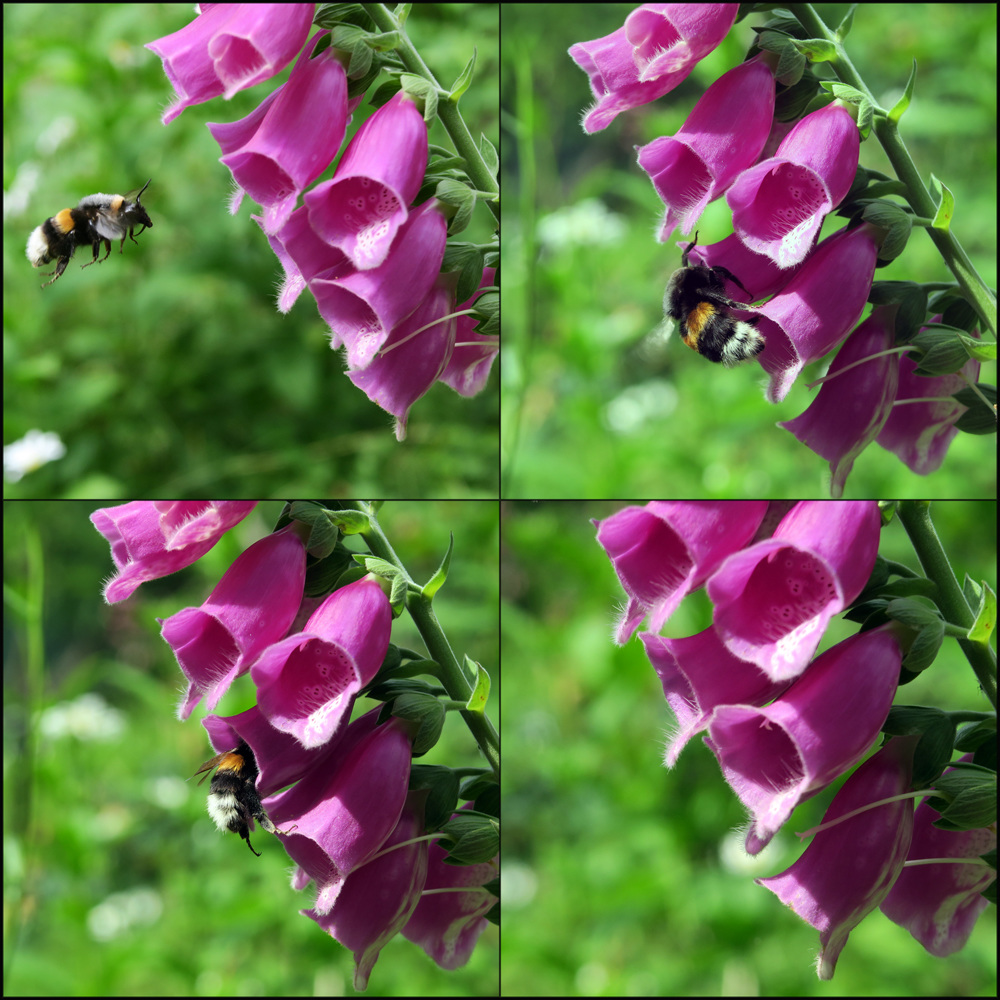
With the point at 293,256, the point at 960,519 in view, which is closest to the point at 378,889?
the point at 293,256

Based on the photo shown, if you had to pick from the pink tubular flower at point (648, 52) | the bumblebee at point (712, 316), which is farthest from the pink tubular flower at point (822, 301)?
the pink tubular flower at point (648, 52)

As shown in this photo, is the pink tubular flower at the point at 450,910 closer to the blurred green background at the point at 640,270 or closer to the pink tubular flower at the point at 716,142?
the blurred green background at the point at 640,270

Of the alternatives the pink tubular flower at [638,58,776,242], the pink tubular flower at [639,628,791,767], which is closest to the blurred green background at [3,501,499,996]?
the pink tubular flower at [639,628,791,767]

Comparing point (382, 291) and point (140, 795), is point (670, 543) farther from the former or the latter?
point (140, 795)

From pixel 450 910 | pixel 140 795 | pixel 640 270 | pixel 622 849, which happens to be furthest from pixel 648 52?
pixel 140 795

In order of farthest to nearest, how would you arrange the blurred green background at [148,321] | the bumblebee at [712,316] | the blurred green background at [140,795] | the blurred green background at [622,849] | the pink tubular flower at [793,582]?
the blurred green background at [148,321] < the blurred green background at [622,849] < the blurred green background at [140,795] < the bumblebee at [712,316] < the pink tubular flower at [793,582]

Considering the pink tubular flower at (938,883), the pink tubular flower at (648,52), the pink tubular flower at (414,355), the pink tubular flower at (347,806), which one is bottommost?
the pink tubular flower at (938,883)

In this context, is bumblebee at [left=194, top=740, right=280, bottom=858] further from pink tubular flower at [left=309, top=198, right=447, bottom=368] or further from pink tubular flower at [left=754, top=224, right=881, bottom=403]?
pink tubular flower at [left=754, top=224, right=881, bottom=403]

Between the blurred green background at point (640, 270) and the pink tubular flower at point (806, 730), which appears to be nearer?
the pink tubular flower at point (806, 730)

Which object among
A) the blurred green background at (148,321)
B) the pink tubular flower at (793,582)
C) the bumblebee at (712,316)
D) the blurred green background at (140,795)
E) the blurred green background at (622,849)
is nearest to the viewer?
the pink tubular flower at (793,582)
